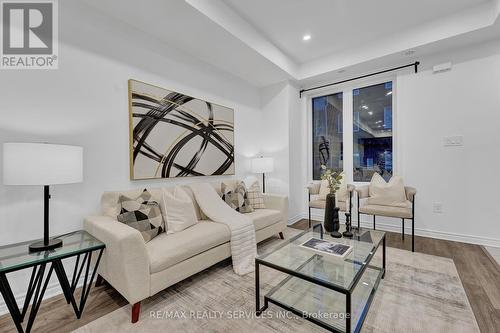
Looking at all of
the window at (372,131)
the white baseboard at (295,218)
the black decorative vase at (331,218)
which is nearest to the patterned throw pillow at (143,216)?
the black decorative vase at (331,218)

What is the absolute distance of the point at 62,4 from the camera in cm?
189

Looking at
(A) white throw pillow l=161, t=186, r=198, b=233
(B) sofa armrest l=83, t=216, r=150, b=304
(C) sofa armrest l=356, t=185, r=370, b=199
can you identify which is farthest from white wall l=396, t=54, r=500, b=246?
(B) sofa armrest l=83, t=216, r=150, b=304

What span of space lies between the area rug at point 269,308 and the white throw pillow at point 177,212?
51 centimetres

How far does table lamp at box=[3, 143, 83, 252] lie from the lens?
4.42ft

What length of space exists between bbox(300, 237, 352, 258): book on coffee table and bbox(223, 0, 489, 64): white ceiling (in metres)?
2.47

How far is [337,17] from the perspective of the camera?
2.60 metres

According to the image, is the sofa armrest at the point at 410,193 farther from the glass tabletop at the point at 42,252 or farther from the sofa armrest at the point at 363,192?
the glass tabletop at the point at 42,252

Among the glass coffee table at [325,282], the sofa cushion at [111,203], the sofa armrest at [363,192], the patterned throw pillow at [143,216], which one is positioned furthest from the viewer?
the sofa armrest at [363,192]

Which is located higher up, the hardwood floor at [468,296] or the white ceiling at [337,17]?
the white ceiling at [337,17]

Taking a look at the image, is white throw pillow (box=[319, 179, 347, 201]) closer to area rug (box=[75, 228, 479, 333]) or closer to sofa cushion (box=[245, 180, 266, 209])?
sofa cushion (box=[245, 180, 266, 209])

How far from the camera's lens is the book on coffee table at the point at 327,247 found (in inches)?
65.9

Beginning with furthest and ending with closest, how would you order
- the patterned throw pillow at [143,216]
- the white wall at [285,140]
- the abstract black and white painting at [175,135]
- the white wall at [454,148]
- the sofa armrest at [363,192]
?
the white wall at [285,140], the sofa armrest at [363,192], the white wall at [454,148], the abstract black and white painting at [175,135], the patterned throw pillow at [143,216]

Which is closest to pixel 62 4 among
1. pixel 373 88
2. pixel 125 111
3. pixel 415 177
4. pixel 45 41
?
pixel 45 41

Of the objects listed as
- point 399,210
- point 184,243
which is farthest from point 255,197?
point 399,210
